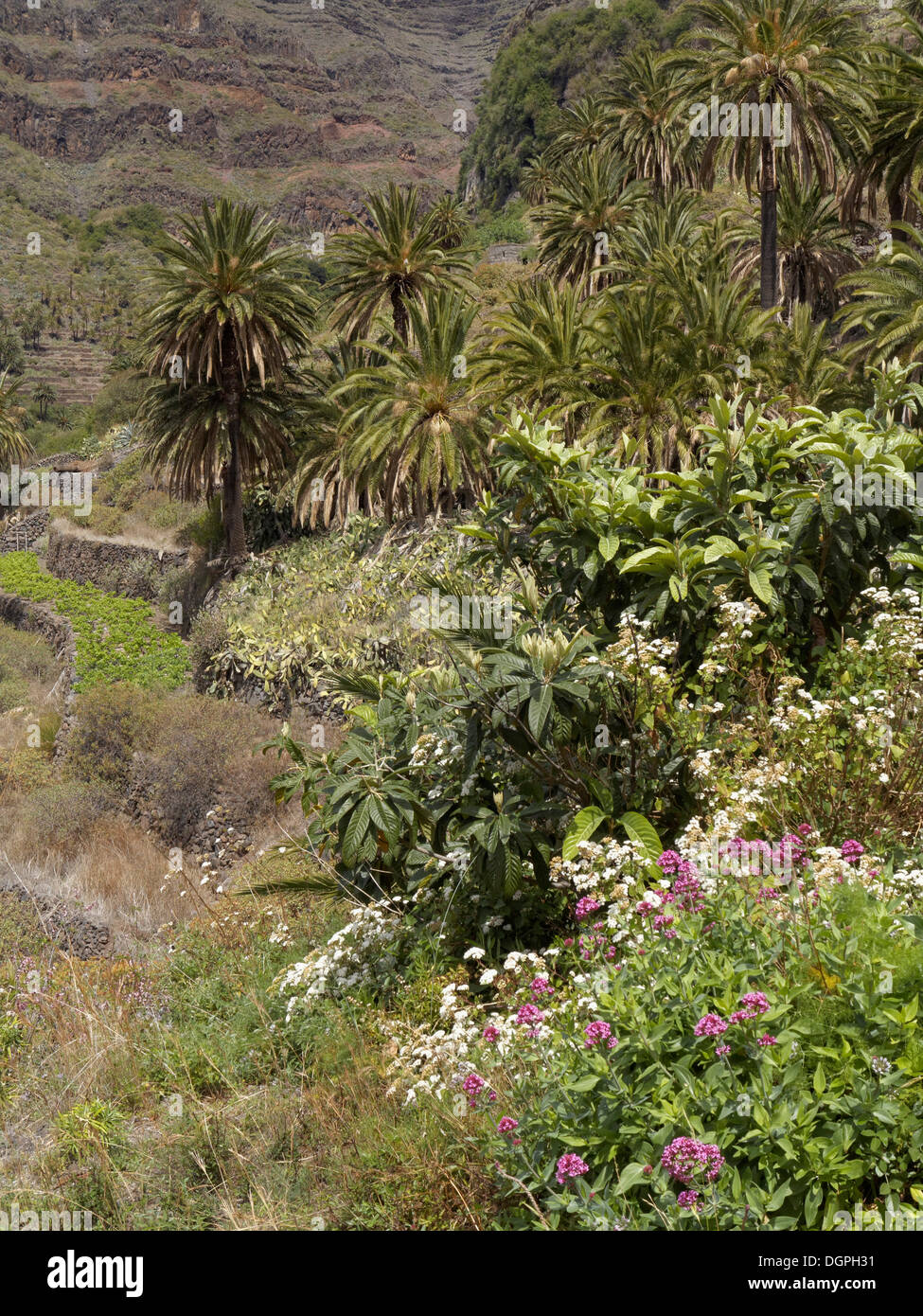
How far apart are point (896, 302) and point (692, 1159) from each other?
15.6 metres

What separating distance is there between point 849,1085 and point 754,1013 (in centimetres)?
30

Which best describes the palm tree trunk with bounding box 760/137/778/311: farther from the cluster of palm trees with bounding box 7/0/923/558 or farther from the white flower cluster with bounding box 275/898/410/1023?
the white flower cluster with bounding box 275/898/410/1023

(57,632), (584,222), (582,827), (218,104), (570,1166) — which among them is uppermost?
(218,104)

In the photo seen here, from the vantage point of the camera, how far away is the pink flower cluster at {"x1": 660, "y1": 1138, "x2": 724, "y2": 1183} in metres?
2.22

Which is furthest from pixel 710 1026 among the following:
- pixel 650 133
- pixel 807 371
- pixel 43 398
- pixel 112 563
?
pixel 43 398

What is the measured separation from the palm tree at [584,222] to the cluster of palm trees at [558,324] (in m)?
2.31

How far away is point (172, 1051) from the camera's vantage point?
14.3ft

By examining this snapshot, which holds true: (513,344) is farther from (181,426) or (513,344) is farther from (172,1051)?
(172,1051)

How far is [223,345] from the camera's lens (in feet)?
63.1

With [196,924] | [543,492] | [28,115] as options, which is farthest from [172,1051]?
[28,115]

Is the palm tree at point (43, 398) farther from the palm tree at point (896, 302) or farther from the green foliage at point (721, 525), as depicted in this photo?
the green foliage at point (721, 525)

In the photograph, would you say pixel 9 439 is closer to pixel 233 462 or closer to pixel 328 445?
pixel 233 462

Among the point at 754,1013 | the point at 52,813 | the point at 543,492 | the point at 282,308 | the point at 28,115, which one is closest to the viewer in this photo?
the point at 754,1013

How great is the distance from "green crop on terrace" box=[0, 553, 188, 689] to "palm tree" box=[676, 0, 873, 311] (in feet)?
44.2
